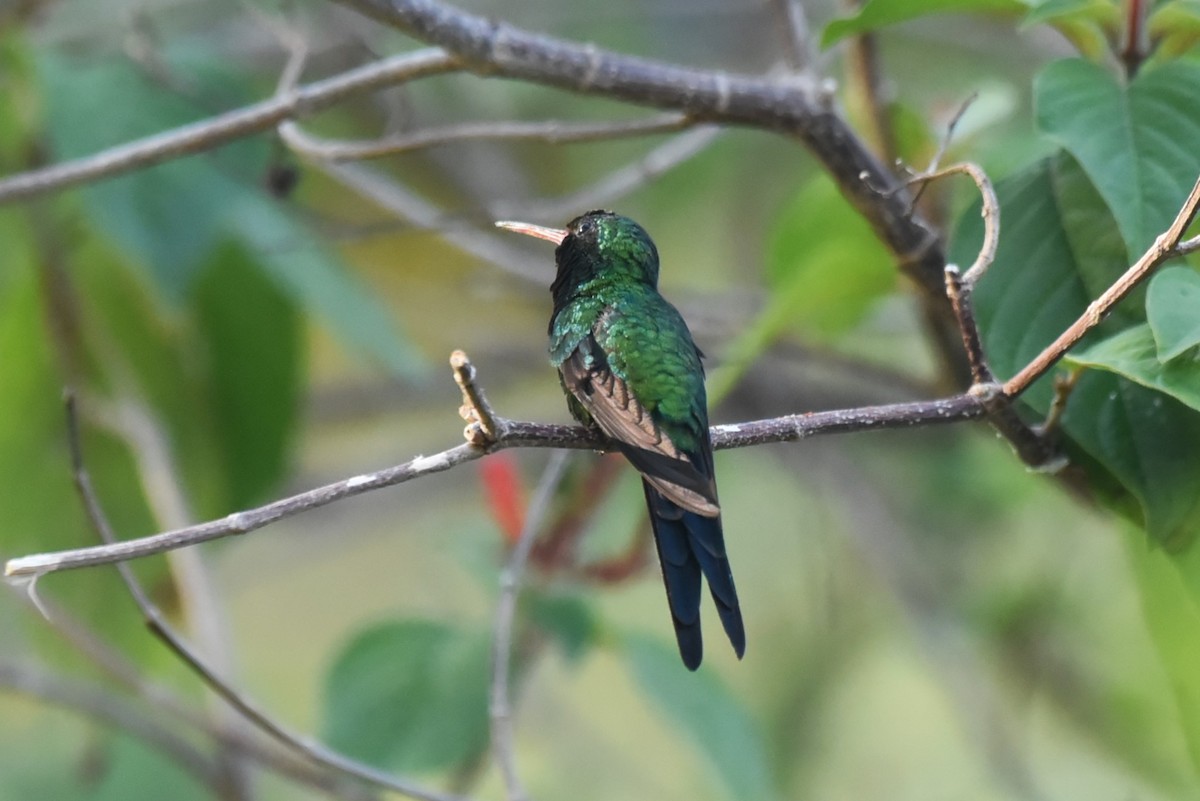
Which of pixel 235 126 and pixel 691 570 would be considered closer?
pixel 691 570

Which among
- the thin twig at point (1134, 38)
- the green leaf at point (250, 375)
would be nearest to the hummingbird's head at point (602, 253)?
the thin twig at point (1134, 38)

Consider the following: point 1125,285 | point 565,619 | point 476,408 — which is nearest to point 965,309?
point 1125,285

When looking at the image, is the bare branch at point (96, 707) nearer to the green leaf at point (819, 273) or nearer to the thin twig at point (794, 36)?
the green leaf at point (819, 273)

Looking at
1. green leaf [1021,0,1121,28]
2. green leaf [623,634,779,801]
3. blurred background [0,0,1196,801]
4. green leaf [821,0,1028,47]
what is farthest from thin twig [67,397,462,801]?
green leaf [1021,0,1121,28]

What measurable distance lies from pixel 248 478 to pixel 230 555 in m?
1.77

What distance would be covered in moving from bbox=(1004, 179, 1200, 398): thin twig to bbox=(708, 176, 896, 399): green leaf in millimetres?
413

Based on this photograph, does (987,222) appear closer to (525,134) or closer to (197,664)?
(525,134)

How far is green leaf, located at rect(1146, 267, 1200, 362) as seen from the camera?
77 centimetres

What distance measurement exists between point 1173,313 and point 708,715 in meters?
1.02

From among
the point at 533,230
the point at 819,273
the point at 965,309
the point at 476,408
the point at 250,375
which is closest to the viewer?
the point at 476,408

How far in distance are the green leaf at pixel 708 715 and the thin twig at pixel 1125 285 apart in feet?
2.96

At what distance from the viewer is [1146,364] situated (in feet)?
2.66

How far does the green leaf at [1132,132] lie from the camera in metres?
0.95

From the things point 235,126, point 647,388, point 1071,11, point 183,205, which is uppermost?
point 183,205
